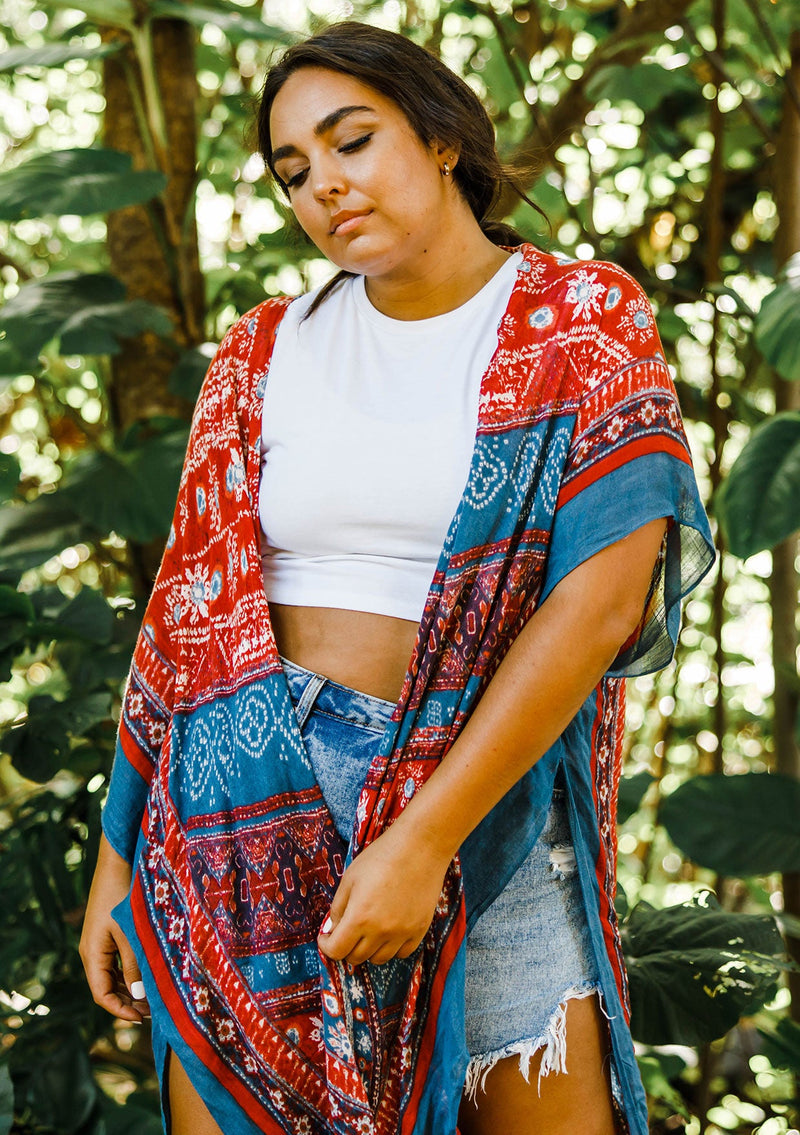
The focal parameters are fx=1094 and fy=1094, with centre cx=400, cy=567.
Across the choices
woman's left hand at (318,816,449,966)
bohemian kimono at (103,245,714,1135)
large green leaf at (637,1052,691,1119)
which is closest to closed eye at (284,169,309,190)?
bohemian kimono at (103,245,714,1135)

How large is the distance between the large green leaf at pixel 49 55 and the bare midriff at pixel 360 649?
112 cm

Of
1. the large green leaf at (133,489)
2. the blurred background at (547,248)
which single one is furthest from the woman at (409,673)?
the large green leaf at (133,489)

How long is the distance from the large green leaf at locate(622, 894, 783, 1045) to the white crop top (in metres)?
0.70

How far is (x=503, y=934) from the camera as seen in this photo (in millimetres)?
952

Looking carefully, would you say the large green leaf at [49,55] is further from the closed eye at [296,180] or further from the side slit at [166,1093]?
the side slit at [166,1093]

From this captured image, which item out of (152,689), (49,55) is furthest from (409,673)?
(49,55)

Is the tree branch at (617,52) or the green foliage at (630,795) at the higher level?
the tree branch at (617,52)

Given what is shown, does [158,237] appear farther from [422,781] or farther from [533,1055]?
[533,1055]

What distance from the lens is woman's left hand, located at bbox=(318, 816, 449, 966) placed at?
839mm

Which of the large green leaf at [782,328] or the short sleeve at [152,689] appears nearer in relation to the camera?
the short sleeve at [152,689]

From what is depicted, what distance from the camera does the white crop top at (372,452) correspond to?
3.12 feet

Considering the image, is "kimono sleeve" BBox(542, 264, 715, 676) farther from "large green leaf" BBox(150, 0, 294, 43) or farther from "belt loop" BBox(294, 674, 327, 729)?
"large green leaf" BBox(150, 0, 294, 43)

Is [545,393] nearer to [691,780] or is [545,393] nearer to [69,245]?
[691,780]

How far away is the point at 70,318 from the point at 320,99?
85 cm
